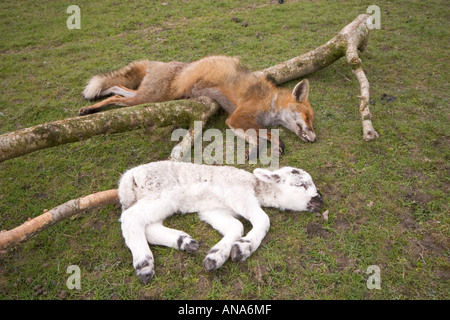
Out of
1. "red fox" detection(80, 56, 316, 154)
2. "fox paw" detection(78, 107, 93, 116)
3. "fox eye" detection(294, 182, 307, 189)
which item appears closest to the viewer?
"fox eye" detection(294, 182, 307, 189)

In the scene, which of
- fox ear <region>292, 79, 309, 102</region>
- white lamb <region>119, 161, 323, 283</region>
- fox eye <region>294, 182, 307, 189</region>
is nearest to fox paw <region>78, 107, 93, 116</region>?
white lamb <region>119, 161, 323, 283</region>

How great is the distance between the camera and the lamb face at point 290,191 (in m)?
4.22

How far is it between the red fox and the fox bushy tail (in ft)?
0.19

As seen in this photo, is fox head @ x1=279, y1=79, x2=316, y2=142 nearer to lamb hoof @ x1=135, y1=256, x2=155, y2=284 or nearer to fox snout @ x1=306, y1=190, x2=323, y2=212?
fox snout @ x1=306, y1=190, x2=323, y2=212

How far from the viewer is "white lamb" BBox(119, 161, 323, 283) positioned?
363 cm

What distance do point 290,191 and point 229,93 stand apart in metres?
2.84

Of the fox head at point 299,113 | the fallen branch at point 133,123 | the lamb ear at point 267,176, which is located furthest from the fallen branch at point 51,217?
the fox head at point 299,113

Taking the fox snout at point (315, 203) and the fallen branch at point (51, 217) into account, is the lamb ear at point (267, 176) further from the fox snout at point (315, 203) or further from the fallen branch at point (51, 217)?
the fallen branch at point (51, 217)

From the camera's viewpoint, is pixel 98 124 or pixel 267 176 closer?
pixel 267 176

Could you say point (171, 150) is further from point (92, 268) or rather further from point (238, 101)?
point (92, 268)

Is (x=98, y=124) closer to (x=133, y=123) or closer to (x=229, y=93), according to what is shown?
(x=133, y=123)

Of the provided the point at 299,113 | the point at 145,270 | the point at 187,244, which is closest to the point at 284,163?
the point at 299,113

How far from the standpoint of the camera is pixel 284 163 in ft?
17.3

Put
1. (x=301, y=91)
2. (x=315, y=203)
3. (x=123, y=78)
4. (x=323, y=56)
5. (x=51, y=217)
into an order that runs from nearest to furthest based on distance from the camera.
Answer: (x=51, y=217) < (x=315, y=203) < (x=301, y=91) < (x=123, y=78) < (x=323, y=56)
